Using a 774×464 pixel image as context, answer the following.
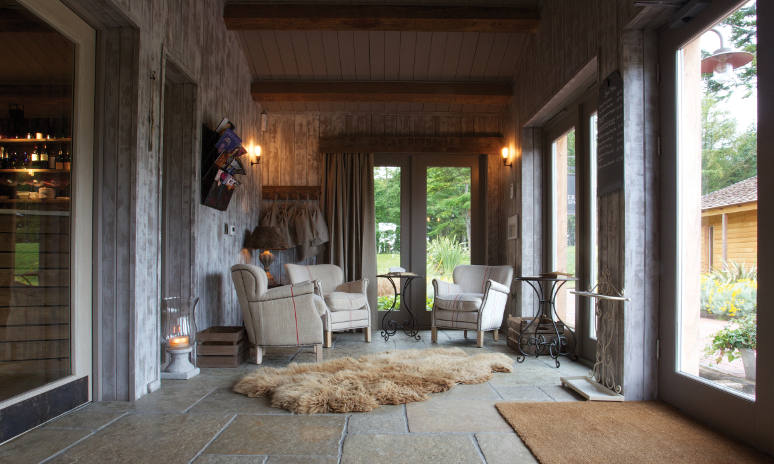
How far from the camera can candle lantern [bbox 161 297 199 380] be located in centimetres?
342

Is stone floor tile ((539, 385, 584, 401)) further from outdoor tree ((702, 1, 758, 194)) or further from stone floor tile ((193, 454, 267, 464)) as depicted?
stone floor tile ((193, 454, 267, 464))

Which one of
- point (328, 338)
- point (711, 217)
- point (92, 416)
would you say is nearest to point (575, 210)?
point (711, 217)

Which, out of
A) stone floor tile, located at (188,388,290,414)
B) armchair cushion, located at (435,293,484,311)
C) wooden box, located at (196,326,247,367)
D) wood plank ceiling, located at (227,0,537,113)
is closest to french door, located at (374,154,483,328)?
wood plank ceiling, located at (227,0,537,113)

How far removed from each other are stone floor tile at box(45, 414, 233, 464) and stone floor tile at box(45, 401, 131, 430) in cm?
8

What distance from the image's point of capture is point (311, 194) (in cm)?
608

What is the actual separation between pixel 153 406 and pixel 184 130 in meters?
2.13

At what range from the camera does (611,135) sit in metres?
3.05

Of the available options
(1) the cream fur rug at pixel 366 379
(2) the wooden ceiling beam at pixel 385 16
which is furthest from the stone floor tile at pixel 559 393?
(2) the wooden ceiling beam at pixel 385 16

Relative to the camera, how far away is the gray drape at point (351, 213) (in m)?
5.94

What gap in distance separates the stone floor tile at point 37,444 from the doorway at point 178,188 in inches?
64.0

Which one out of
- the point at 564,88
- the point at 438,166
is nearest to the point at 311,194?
the point at 438,166

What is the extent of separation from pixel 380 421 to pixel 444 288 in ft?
9.13

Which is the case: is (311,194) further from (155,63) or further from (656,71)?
(656,71)

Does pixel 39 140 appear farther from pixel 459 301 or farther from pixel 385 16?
pixel 459 301
